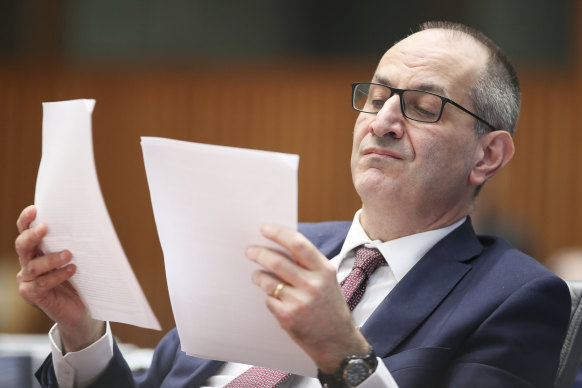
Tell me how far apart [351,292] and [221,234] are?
→ 512 mm

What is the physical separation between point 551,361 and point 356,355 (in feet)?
1.59

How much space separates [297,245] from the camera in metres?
1.19

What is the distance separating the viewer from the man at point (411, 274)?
128cm

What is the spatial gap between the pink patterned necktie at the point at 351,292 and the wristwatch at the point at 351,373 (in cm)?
32

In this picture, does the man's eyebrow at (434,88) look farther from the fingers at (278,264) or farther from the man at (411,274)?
the fingers at (278,264)

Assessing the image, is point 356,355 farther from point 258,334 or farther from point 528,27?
point 528,27

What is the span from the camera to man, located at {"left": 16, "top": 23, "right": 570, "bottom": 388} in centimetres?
128

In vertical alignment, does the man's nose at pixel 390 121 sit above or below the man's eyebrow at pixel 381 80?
below

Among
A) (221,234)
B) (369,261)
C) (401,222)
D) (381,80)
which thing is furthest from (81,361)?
(381,80)

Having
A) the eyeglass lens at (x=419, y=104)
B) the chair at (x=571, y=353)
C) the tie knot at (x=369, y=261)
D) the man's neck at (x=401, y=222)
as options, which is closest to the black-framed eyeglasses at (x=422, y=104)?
the eyeglass lens at (x=419, y=104)

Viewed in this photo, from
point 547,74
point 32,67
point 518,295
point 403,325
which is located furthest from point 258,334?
point 32,67

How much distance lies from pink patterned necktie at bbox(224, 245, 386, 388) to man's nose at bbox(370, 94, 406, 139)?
294 millimetres

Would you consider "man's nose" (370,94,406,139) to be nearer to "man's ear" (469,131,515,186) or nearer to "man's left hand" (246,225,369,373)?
"man's ear" (469,131,515,186)

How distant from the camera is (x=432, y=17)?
5289 mm
